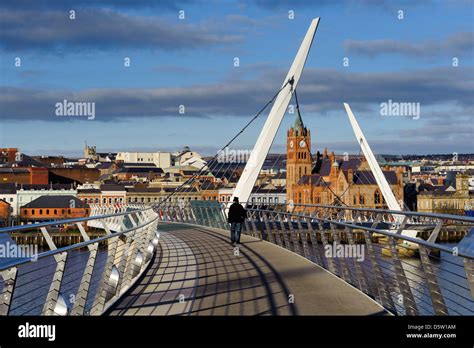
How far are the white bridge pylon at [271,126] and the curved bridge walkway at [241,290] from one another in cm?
1422

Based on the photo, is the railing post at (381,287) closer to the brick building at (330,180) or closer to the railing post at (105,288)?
the railing post at (105,288)

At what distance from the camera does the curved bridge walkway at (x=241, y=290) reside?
6.61 m

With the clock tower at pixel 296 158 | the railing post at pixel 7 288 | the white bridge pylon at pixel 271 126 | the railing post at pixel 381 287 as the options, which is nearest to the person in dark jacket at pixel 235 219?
the railing post at pixel 381 287

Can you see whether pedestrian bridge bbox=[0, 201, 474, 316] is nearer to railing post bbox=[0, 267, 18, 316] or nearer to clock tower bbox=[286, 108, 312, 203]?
railing post bbox=[0, 267, 18, 316]

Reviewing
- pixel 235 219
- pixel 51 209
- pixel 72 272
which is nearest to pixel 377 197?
pixel 51 209

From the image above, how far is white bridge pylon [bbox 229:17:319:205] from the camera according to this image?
26.5m

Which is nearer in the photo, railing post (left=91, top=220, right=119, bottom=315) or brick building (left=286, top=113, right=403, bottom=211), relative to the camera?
railing post (left=91, top=220, right=119, bottom=315)

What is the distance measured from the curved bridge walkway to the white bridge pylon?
46.7 ft

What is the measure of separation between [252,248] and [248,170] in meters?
12.8

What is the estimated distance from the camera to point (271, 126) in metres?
27.6

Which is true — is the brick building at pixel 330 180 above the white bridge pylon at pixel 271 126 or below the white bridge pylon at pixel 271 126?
below

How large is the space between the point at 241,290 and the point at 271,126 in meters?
20.1

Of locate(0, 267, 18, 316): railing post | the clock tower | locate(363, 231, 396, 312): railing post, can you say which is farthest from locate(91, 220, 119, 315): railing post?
the clock tower
